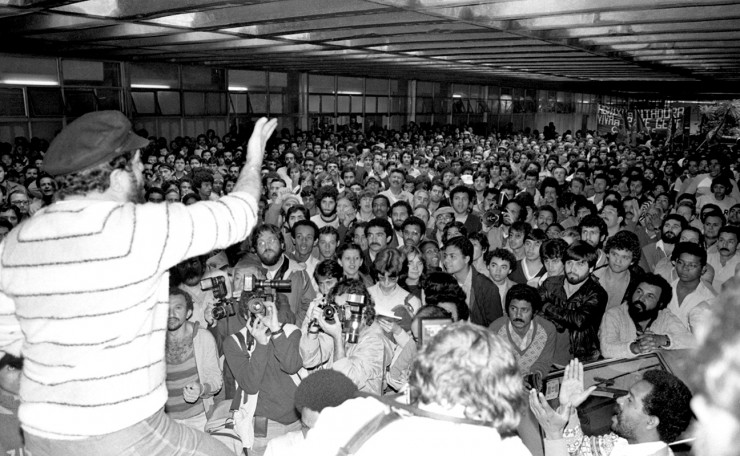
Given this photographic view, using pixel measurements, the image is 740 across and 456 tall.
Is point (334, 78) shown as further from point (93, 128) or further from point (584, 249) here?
point (93, 128)

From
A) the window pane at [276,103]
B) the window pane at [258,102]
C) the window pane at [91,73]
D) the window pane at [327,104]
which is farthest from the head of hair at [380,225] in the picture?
the window pane at [327,104]

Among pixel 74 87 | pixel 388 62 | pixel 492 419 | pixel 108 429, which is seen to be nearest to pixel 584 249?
pixel 492 419

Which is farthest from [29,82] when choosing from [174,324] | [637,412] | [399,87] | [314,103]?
[637,412]

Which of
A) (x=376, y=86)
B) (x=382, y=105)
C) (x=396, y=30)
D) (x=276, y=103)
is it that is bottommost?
(x=382, y=105)

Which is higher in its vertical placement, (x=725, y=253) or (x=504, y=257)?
(x=504, y=257)

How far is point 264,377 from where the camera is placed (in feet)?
10.3

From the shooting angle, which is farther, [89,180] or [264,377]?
[264,377]

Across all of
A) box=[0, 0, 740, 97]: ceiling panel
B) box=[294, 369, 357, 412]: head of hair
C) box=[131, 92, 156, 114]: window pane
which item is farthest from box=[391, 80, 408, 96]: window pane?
box=[294, 369, 357, 412]: head of hair

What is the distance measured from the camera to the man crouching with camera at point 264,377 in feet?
9.91

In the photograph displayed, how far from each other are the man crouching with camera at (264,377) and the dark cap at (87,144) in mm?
1598

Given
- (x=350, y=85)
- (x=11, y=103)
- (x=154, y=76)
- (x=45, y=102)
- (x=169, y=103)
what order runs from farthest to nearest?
(x=350, y=85)
(x=169, y=103)
(x=154, y=76)
(x=45, y=102)
(x=11, y=103)

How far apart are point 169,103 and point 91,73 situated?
221 centimetres

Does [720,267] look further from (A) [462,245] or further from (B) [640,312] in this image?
(A) [462,245]

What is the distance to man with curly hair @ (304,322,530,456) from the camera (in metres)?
1.25
